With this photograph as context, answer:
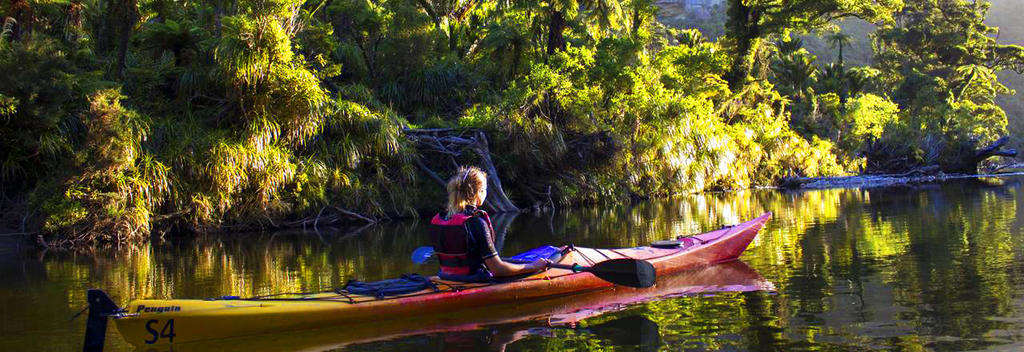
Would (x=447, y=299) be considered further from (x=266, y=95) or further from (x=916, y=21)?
(x=916, y=21)

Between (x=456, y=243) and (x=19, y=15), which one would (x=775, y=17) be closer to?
(x=19, y=15)

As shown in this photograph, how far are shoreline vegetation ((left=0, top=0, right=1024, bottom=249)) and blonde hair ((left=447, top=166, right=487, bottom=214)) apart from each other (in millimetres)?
11030

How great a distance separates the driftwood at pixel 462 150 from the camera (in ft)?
70.6

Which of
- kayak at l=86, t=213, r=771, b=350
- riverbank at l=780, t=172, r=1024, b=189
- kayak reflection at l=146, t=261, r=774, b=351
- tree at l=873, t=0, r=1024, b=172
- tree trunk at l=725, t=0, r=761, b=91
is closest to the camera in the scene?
kayak at l=86, t=213, r=771, b=350

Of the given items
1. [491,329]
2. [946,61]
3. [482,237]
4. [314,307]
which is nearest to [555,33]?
[482,237]

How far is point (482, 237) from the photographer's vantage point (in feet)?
23.5

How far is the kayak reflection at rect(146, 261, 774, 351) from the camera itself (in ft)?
20.7

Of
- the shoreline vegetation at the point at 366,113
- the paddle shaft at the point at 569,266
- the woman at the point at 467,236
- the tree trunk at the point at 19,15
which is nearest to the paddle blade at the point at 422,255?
the woman at the point at 467,236

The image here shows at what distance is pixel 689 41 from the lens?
39.7m

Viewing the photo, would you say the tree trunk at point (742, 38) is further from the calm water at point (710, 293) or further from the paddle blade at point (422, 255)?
the paddle blade at point (422, 255)

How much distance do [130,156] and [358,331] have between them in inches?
440

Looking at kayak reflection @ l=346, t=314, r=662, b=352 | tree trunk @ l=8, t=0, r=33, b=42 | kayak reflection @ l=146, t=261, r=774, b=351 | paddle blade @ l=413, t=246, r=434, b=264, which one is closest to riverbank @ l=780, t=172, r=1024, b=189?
kayak reflection @ l=146, t=261, r=774, b=351

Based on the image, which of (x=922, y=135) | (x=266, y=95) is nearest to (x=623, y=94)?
(x=266, y=95)

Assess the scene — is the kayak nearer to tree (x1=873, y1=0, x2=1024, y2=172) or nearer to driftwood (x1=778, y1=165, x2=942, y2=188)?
driftwood (x1=778, y1=165, x2=942, y2=188)
